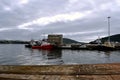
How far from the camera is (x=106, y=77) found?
24.3 ft

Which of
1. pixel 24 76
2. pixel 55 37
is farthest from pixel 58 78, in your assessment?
pixel 55 37

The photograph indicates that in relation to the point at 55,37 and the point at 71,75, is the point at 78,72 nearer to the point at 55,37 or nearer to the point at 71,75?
the point at 71,75

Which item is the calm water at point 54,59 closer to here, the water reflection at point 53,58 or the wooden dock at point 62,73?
the water reflection at point 53,58

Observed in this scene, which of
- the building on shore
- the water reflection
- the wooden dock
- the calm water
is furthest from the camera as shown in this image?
the building on shore

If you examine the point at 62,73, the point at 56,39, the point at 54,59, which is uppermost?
the point at 56,39

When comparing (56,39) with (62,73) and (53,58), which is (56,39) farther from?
(62,73)

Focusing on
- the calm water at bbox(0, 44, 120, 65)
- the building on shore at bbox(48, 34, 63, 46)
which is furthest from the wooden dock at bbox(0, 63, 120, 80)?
the building on shore at bbox(48, 34, 63, 46)

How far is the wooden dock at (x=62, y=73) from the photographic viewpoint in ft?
24.8

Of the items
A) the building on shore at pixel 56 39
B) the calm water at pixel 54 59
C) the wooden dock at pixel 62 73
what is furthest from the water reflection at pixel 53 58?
the building on shore at pixel 56 39

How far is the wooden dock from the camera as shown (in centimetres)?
757

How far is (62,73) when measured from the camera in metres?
8.02

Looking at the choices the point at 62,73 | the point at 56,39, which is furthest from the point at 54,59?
the point at 56,39

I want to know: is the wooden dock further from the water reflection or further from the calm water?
the water reflection

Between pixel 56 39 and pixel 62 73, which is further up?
pixel 56 39
